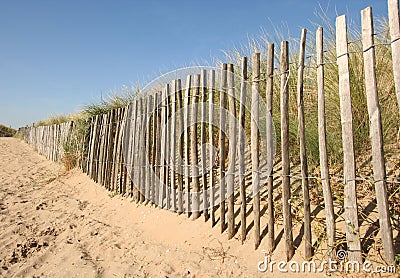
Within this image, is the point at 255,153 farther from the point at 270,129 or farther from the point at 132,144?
the point at 132,144

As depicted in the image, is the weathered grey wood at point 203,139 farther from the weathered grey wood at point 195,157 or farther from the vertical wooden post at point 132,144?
the vertical wooden post at point 132,144

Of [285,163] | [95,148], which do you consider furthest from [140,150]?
[285,163]

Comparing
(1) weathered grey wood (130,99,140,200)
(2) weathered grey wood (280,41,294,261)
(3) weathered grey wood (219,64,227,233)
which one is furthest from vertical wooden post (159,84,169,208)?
(2) weathered grey wood (280,41,294,261)

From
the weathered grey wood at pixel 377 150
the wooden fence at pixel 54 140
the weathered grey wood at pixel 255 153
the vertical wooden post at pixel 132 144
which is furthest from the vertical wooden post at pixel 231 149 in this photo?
the wooden fence at pixel 54 140

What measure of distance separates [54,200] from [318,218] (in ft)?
14.5

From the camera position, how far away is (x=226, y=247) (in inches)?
112

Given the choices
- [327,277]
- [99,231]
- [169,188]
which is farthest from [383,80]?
[99,231]

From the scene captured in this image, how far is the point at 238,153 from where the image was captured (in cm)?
341

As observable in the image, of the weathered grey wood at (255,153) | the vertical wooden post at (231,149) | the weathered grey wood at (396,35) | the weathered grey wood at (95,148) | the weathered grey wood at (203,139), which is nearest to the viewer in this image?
the weathered grey wood at (396,35)

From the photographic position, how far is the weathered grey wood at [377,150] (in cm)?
205

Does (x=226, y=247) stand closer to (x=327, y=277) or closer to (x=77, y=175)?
(x=327, y=277)

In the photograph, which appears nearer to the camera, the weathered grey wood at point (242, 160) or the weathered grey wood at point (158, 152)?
the weathered grey wood at point (242, 160)
